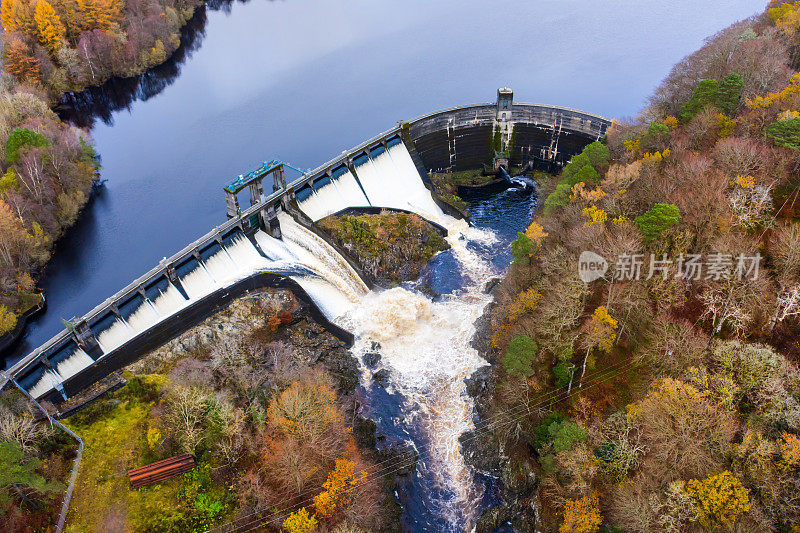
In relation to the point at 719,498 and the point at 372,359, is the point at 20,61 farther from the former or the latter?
the point at 719,498

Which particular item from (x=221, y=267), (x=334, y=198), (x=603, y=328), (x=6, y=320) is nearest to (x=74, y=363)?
(x=6, y=320)

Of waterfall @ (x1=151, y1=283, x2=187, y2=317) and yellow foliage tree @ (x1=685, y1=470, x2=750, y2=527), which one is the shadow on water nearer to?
waterfall @ (x1=151, y1=283, x2=187, y2=317)

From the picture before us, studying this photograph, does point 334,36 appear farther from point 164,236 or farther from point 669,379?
point 669,379

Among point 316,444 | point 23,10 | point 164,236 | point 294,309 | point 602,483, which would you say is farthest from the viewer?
point 23,10

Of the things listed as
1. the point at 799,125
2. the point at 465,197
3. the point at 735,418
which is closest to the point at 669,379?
the point at 735,418

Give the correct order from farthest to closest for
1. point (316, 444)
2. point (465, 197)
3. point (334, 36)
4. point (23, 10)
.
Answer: point (334, 36) → point (23, 10) → point (465, 197) → point (316, 444)

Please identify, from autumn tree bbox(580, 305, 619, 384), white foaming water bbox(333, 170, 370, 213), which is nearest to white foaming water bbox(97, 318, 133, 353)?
white foaming water bbox(333, 170, 370, 213)

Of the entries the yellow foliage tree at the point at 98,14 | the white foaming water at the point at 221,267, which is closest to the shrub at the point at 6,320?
the white foaming water at the point at 221,267

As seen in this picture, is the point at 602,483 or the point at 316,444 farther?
the point at 316,444

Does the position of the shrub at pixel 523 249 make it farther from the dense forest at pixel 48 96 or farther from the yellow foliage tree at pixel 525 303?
the dense forest at pixel 48 96
